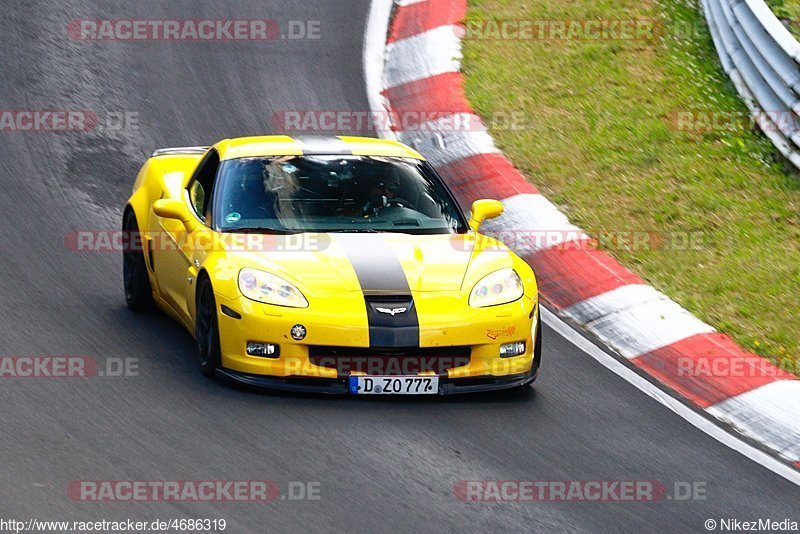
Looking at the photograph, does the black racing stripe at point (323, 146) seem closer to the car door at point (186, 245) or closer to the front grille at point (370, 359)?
the car door at point (186, 245)

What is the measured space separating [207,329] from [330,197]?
1166mm

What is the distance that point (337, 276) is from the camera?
7.55 meters

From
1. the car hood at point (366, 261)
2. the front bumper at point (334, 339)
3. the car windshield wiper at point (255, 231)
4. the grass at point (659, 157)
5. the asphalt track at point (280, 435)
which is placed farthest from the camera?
the grass at point (659, 157)

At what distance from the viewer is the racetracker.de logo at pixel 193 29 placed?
13916 millimetres

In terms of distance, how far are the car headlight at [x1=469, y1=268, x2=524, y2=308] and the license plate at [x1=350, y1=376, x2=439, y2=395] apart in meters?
0.54

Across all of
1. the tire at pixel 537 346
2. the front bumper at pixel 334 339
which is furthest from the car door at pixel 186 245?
the tire at pixel 537 346

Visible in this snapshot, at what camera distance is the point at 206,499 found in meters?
5.93

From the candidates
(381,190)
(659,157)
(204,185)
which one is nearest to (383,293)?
(381,190)

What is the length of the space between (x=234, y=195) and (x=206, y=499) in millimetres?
2735

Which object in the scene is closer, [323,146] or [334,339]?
[334,339]

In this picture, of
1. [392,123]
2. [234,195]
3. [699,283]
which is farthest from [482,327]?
[392,123]

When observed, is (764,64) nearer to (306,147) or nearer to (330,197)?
(306,147)

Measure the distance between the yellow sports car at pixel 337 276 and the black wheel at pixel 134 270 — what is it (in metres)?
0.02

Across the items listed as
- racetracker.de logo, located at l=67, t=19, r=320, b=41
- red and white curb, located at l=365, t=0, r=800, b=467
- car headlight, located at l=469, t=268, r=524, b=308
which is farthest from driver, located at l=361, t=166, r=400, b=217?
racetracker.de logo, located at l=67, t=19, r=320, b=41
